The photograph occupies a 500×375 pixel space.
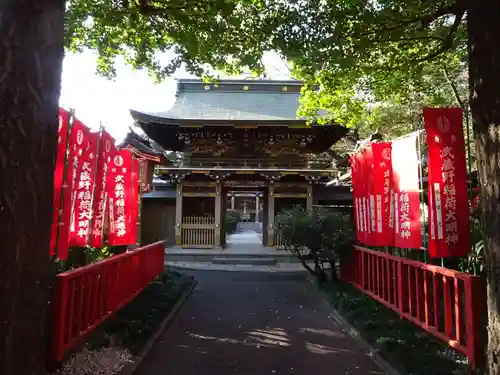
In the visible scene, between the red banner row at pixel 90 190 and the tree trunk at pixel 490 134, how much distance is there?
4020 mm

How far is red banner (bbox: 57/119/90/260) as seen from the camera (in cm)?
A: 425

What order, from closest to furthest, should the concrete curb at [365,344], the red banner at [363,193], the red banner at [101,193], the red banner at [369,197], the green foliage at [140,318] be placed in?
1. the concrete curb at [365,344]
2. the green foliage at [140,318]
3. the red banner at [101,193]
4. the red banner at [369,197]
5. the red banner at [363,193]

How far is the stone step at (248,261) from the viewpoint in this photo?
14000 millimetres

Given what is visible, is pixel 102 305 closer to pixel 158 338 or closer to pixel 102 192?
pixel 158 338

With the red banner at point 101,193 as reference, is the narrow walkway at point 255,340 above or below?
below

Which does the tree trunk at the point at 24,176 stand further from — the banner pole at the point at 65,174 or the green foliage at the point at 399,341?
the green foliage at the point at 399,341

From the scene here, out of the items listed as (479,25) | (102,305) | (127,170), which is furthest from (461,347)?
(127,170)

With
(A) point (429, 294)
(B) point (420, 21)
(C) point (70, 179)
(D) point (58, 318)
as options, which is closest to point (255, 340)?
(A) point (429, 294)

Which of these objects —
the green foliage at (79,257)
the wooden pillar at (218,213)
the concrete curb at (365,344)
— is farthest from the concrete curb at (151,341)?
the wooden pillar at (218,213)

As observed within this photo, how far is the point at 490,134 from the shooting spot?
2.71 m

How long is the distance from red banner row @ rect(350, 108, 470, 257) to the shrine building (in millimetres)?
9119

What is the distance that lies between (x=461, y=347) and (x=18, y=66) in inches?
171

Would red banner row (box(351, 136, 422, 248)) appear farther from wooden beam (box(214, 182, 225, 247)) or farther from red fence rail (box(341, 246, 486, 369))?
wooden beam (box(214, 182, 225, 247))

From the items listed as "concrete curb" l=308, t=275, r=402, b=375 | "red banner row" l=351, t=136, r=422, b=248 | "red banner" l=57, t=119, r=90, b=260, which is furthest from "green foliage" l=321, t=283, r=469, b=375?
"red banner" l=57, t=119, r=90, b=260
